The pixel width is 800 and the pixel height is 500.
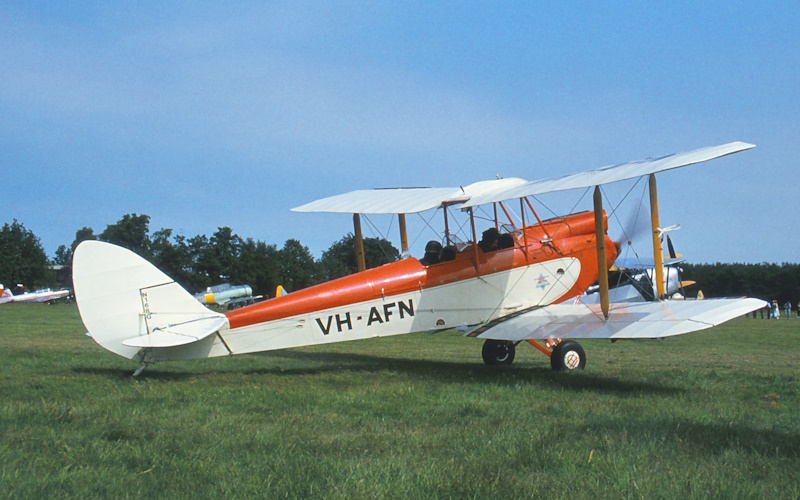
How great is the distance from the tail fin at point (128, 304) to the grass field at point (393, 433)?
48cm

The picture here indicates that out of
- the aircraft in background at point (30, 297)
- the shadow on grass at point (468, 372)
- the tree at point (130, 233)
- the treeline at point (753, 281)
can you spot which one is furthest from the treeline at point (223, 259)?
the shadow on grass at point (468, 372)

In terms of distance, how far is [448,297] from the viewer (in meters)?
9.48

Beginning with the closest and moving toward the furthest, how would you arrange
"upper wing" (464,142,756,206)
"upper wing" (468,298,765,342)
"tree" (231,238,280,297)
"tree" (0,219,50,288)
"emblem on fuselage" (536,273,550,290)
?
"upper wing" (468,298,765,342)
"upper wing" (464,142,756,206)
"emblem on fuselage" (536,273,550,290)
"tree" (231,238,280,297)
"tree" (0,219,50,288)

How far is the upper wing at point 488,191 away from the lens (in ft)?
26.7

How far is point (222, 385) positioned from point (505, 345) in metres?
4.84

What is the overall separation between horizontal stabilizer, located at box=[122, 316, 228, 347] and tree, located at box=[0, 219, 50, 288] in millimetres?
81231

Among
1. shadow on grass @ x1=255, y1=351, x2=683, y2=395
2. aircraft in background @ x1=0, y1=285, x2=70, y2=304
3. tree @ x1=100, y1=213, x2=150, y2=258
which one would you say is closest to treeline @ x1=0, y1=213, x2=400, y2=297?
tree @ x1=100, y1=213, x2=150, y2=258

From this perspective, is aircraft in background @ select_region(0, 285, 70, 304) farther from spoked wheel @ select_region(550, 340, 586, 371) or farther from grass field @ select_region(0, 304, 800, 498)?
spoked wheel @ select_region(550, 340, 586, 371)

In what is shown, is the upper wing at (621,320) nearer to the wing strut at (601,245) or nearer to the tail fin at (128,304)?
the wing strut at (601,245)

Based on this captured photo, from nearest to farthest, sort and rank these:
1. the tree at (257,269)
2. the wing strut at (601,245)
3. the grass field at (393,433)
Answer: the grass field at (393,433) < the wing strut at (601,245) < the tree at (257,269)

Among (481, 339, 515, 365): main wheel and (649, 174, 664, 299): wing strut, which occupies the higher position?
(649, 174, 664, 299): wing strut

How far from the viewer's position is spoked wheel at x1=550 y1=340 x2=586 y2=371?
29.7 feet

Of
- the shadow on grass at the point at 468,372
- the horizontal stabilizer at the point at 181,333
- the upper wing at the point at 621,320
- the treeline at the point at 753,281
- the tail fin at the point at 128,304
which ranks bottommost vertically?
the treeline at the point at 753,281

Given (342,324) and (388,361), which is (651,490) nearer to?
(342,324)
